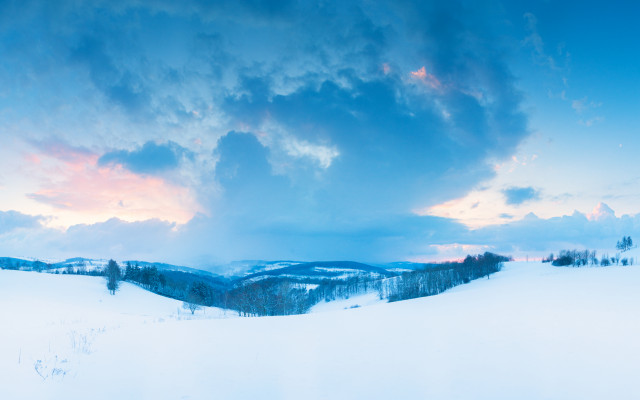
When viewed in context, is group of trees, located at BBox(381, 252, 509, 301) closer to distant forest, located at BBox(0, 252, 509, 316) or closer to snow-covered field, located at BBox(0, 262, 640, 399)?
distant forest, located at BBox(0, 252, 509, 316)

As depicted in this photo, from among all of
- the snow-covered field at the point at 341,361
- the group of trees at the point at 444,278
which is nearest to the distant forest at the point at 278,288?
the group of trees at the point at 444,278

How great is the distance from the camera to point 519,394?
23.9ft

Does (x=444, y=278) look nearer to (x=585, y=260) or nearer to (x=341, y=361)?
(x=585, y=260)

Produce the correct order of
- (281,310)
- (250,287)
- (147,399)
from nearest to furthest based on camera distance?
(147,399) → (281,310) → (250,287)

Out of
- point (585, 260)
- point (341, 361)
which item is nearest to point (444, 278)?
point (585, 260)

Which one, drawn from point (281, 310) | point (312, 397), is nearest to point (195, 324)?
point (312, 397)

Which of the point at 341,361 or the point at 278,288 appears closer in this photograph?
the point at 341,361

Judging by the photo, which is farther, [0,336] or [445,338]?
[0,336]

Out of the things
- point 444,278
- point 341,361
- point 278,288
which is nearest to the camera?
point 341,361

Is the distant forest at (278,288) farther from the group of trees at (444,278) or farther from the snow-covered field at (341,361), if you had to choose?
the snow-covered field at (341,361)

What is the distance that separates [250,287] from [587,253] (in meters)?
135

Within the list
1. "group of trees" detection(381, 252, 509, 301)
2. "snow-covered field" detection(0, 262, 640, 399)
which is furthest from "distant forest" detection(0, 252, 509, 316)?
"snow-covered field" detection(0, 262, 640, 399)

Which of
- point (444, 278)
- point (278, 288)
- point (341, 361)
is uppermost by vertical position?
point (341, 361)

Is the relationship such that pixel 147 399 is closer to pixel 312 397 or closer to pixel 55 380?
pixel 55 380
